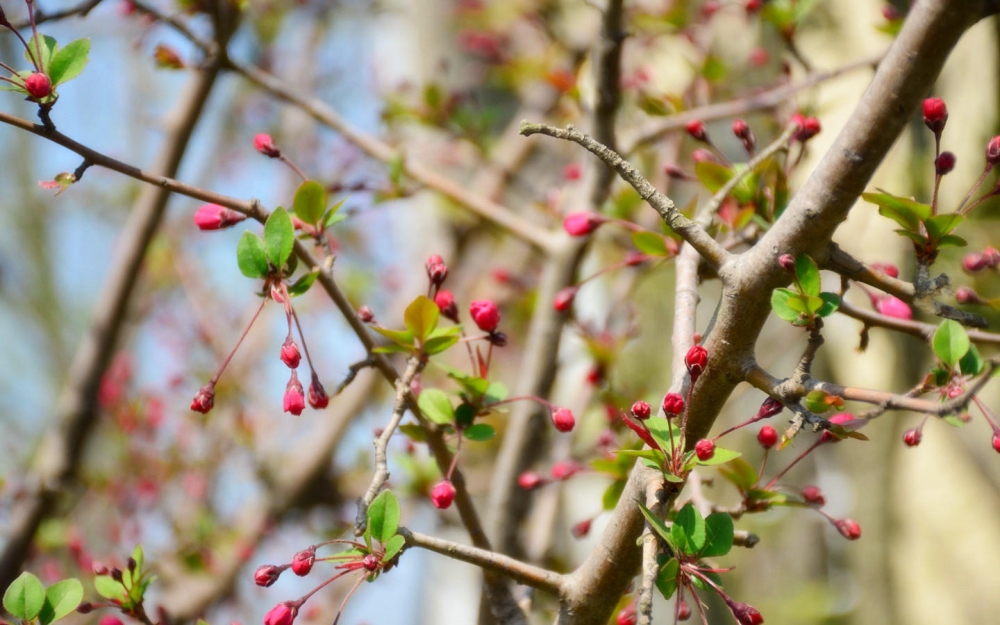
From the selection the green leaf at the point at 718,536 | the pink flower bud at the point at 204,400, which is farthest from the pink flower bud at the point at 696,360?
the pink flower bud at the point at 204,400

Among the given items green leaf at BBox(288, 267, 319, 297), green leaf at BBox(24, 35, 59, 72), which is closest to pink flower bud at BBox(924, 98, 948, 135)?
green leaf at BBox(288, 267, 319, 297)

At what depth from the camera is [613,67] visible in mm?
1326

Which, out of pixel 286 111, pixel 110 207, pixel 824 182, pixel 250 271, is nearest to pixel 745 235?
pixel 824 182

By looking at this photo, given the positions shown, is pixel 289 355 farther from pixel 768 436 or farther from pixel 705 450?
pixel 768 436

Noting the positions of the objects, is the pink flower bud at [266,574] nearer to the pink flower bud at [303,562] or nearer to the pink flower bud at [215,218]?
the pink flower bud at [303,562]

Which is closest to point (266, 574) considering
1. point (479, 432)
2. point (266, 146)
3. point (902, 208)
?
point (479, 432)

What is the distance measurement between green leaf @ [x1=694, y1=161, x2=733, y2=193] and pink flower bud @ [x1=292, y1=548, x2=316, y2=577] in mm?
633

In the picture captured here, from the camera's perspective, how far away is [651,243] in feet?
3.09

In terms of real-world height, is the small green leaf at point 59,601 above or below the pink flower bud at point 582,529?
below

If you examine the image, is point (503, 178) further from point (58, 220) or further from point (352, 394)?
point (58, 220)

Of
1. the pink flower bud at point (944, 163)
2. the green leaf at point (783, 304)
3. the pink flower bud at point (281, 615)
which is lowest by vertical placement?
the pink flower bud at point (281, 615)

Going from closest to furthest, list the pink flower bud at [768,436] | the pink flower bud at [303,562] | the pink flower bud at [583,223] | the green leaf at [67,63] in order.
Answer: the pink flower bud at [303,562] < the green leaf at [67,63] < the pink flower bud at [768,436] < the pink flower bud at [583,223]

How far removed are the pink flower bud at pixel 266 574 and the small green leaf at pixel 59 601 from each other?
192 mm

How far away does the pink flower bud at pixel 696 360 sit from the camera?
0.69 m
